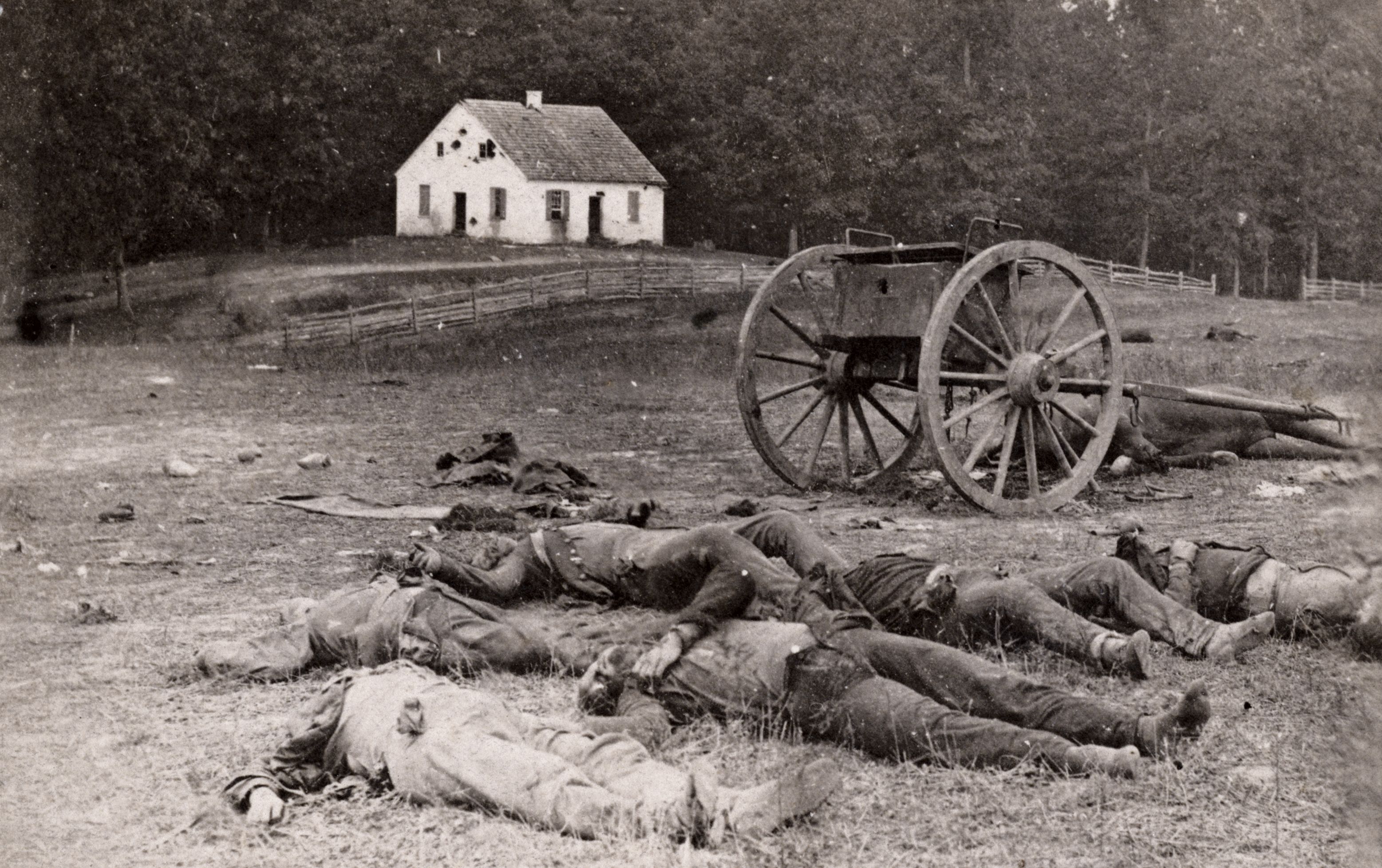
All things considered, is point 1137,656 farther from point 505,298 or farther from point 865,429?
→ point 505,298

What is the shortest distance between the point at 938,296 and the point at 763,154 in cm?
2532

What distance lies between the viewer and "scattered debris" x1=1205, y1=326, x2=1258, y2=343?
20.5m

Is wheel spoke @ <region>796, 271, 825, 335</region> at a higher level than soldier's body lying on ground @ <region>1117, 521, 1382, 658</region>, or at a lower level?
higher

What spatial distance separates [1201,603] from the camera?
5.39 meters

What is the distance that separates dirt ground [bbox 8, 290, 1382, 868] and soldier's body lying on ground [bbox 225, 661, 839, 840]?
78 millimetres

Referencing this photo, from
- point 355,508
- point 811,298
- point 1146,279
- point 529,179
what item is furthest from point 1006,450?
point 1146,279

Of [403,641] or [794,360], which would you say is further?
[794,360]

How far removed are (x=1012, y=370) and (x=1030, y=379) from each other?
0.14m

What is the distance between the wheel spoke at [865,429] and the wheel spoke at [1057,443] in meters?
1.45

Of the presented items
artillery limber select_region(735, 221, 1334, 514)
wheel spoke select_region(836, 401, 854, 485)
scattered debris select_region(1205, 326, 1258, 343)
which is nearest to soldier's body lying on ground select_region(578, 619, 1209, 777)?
artillery limber select_region(735, 221, 1334, 514)

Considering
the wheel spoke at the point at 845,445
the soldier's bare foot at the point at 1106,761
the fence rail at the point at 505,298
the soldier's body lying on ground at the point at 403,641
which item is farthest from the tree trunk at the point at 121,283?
the soldier's bare foot at the point at 1106,761

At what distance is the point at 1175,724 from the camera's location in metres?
3.81

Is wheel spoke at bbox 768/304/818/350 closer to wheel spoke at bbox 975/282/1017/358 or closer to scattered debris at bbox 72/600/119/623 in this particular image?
wheel spoke at bbox 975/282/1017/358

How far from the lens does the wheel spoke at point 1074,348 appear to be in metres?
8.63
